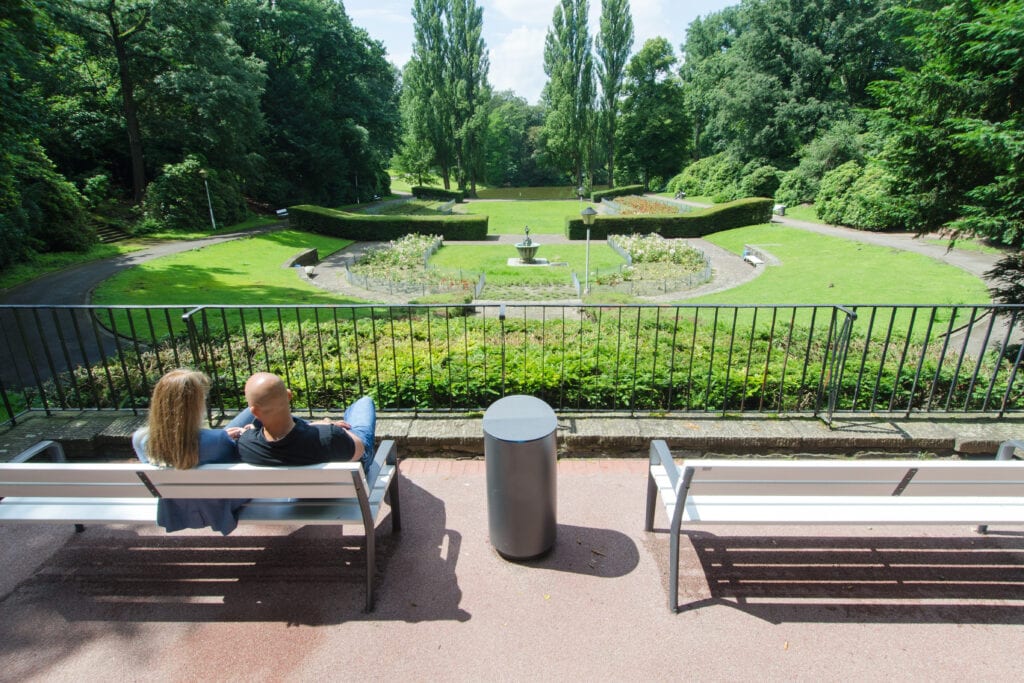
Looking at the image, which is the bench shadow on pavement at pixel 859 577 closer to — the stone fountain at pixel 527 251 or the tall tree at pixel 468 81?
the stone fountain at pixel 527 251

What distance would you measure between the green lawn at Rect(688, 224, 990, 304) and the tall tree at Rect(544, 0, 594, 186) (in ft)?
111

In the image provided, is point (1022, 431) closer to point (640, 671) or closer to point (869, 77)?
point (640, 671)

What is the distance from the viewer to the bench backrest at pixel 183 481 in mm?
2777

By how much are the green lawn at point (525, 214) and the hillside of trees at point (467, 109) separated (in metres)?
7.22

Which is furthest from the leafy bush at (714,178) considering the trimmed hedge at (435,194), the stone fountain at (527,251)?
the stone fountain at (527,251)

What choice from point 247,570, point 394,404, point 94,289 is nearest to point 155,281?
point 94,289

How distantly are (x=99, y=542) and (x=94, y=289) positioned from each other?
49.7ft

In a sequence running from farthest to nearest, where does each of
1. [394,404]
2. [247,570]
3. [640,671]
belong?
[394,404]
[247,570]
[640,671]

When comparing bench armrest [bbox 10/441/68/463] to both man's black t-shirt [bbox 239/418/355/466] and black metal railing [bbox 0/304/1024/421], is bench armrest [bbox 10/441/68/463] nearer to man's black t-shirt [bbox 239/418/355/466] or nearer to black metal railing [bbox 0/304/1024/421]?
black metal railing [bbox 0/304/1024/421]

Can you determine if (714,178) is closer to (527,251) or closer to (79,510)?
(527,251)

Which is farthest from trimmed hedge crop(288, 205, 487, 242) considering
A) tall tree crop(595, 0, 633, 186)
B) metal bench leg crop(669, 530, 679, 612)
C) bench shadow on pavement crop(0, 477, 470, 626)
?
tall tree crop(595, 0, 633, 186)

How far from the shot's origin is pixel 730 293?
15.9m

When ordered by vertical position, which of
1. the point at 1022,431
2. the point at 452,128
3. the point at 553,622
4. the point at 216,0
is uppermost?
the point at 216,0

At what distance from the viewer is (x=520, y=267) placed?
68.2 ft
